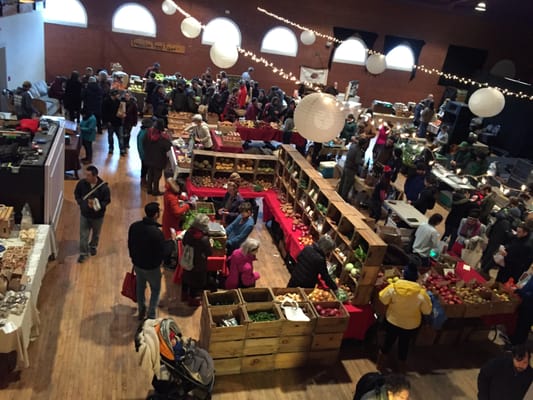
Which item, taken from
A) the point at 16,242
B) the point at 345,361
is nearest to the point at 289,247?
the point at 345,361

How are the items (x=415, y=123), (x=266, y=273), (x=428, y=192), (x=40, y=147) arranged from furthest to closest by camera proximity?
(x=415, y=123) < (x=428, y=192) < (x=266, y=273) < (x=40, y=147)

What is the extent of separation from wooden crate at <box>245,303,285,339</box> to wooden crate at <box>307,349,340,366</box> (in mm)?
564

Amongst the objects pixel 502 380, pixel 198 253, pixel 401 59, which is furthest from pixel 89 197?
pixel 401 59

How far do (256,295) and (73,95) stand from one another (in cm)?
783

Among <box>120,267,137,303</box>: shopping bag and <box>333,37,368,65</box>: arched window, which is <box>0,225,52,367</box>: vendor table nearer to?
<box>120,267,137,303</box>: shopping bag

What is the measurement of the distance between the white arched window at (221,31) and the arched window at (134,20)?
1.81 metres

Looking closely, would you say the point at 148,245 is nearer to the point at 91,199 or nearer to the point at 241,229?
the point at 91,199

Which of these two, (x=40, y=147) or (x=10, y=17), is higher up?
(x=10, y=17)

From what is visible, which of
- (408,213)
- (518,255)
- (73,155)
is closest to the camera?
(518,255)

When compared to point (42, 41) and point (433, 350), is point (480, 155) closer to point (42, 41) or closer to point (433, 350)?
point (433, 350)

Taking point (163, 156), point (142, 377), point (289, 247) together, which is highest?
point (163, 156)

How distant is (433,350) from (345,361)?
1233mm

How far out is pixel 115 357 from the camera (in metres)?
4.61

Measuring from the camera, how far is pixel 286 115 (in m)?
11.8
